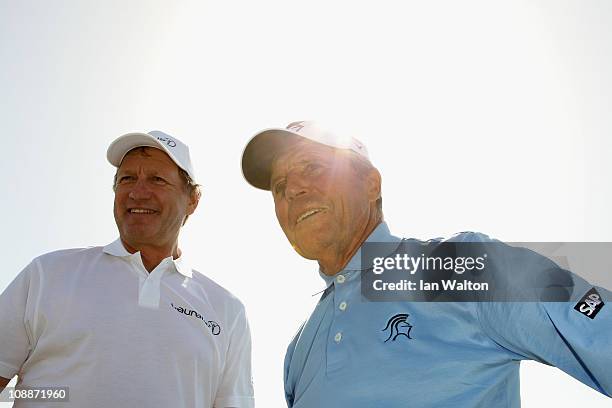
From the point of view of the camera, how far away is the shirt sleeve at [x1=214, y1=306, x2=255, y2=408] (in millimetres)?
5062

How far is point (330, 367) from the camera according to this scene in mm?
3352

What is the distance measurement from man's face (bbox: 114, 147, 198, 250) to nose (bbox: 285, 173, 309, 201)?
4.87ft

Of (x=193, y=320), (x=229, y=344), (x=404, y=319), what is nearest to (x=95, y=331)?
(x=193, y=320)

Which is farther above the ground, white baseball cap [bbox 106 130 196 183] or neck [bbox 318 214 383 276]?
white baseball cap [bbox 106 130 196 183]

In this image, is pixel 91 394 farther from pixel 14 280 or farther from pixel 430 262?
pixel 430 262

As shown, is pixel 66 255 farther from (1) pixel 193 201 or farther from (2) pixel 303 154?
(2) pixel 303 154

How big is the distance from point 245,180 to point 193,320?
124 cm

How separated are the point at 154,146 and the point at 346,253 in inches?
94.3

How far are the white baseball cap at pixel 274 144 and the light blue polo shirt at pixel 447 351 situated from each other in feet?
4.15

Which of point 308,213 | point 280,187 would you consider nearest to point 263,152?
point 280,187

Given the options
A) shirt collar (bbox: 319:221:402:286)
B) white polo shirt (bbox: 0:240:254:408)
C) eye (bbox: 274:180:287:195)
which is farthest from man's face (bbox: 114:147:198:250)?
shirt collar (bbox: 319:221:402:286)

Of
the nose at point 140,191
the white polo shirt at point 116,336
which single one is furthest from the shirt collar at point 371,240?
the nose at point 140,191

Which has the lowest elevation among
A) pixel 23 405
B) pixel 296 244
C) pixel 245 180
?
pixel 23 405

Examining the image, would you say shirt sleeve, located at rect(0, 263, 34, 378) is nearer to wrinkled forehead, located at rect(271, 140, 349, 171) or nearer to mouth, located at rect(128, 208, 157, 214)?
mouth, located at rect(128, 208, 157, 214)
